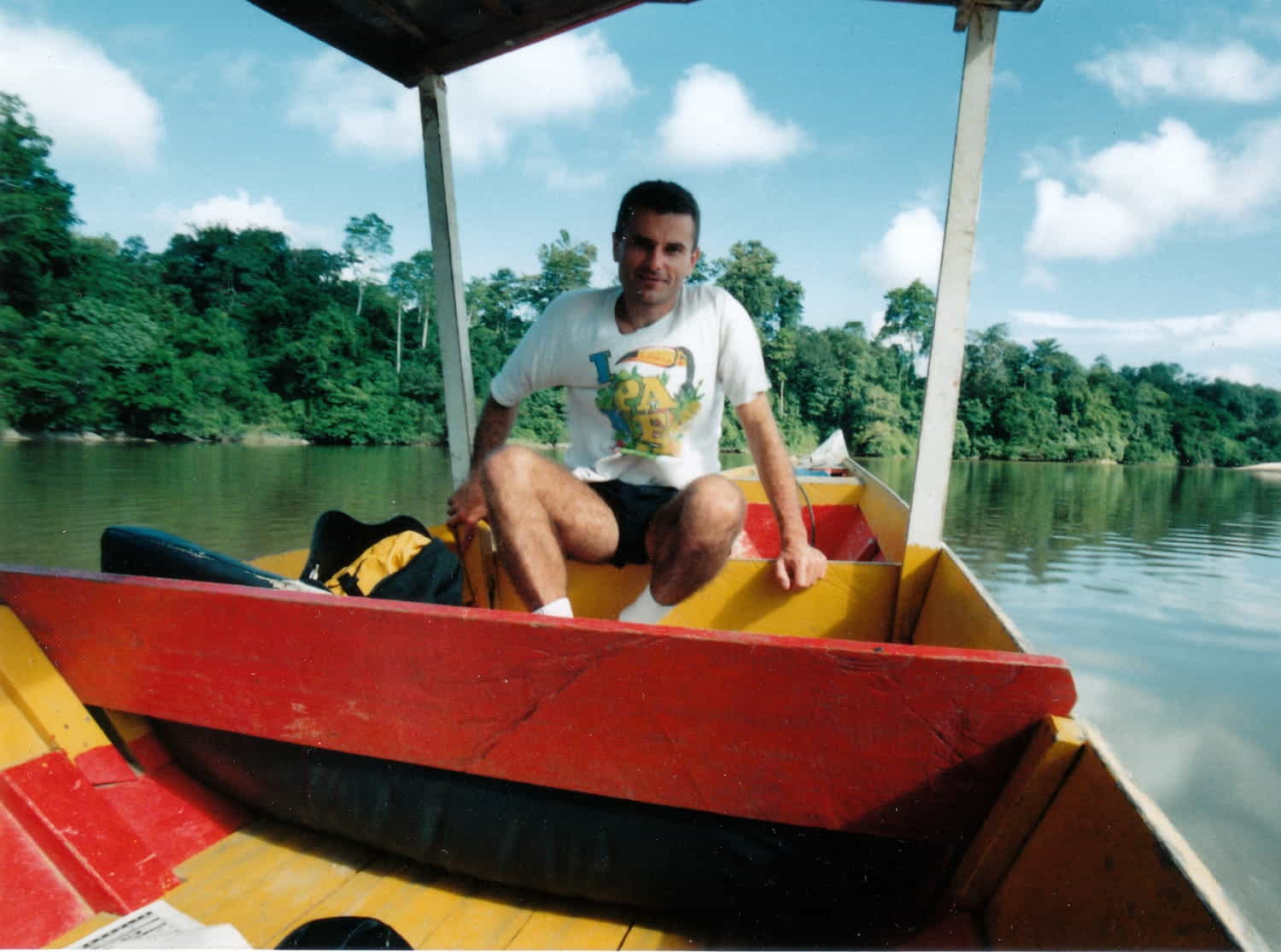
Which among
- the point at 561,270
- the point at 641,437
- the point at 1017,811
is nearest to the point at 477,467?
the point at 641,437

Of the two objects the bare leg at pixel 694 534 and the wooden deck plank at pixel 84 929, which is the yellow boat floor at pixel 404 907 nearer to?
the wooden deck plank at pixel 84 929

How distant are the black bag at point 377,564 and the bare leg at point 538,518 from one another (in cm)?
24

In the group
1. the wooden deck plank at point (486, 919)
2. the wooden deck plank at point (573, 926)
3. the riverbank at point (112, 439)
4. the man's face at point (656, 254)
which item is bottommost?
the riverbank at point (112, 439)

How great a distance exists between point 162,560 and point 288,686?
0.45 m

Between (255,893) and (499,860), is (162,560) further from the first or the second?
(499,860)

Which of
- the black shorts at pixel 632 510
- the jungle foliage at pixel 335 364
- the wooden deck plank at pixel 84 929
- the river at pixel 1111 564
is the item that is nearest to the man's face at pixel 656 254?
the black shorts at pixel 632 510

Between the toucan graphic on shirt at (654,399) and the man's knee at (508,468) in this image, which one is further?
the toucan graphic on shirt at (654,399)

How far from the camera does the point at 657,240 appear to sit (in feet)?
5.89

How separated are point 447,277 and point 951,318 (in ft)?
4.86

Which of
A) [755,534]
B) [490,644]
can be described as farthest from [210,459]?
[490,644]

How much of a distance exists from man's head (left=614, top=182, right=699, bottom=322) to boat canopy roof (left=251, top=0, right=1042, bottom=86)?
575 mm

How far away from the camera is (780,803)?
1003mm

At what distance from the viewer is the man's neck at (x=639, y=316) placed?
1880 millimetres

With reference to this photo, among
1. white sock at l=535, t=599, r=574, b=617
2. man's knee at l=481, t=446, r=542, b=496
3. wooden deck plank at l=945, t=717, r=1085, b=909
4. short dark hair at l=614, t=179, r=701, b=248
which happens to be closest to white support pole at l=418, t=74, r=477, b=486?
man's knee at l=481, t=446, r=542, b=496
